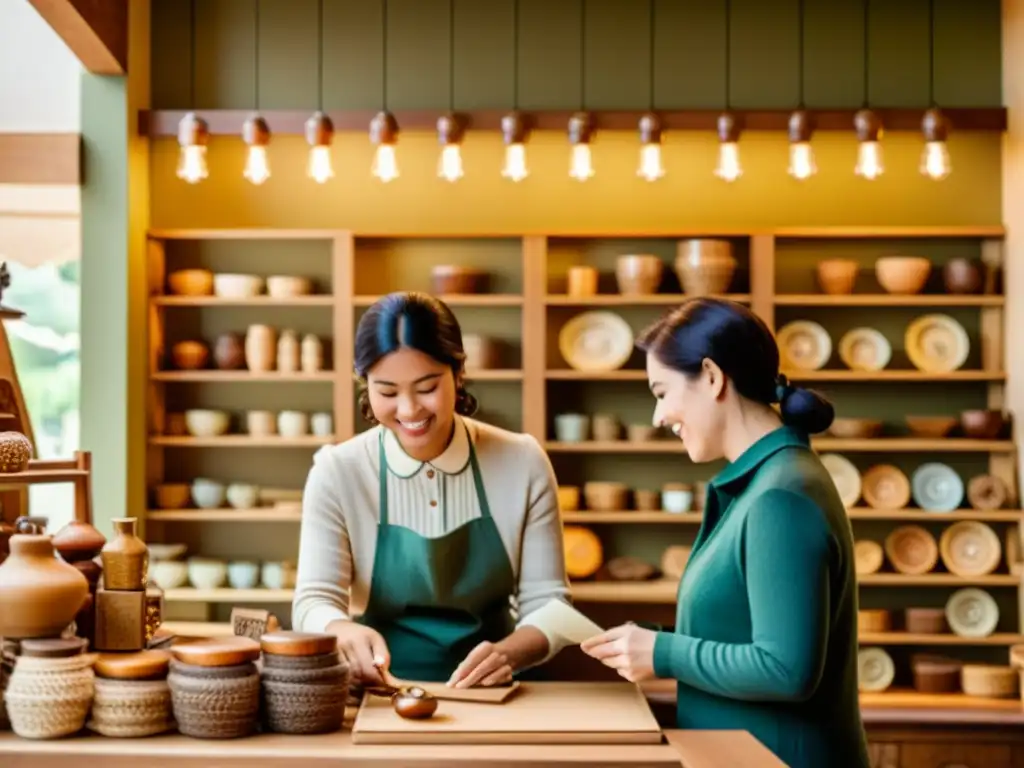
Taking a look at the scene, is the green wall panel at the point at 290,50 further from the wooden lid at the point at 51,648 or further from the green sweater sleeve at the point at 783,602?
the green sweater sleeve at the point at 783,602

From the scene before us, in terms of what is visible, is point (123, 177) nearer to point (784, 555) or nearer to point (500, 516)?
point (500, 516)

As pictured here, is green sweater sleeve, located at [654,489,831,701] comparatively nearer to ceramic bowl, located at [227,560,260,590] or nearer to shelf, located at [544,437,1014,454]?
shelf, located at [544,437,1014,454]

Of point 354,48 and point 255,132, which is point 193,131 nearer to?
point 255,132

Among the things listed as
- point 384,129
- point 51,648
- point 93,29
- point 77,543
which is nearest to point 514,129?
point 384,129

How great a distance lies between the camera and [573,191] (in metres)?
6.18

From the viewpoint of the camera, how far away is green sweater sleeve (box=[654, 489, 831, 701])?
7.06 feet

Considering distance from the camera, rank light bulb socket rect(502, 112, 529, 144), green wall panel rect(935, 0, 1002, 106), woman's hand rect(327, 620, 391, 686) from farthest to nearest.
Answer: green wall panel rect(935, 0, 1002, 106)
light bulb socket rect(502, 112, 529, 144)
woman's hand rect(327, 620, 391, 686)

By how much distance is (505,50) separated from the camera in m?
6.13

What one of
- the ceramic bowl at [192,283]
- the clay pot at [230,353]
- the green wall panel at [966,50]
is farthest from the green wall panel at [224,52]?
the green wall panel at [966,50]

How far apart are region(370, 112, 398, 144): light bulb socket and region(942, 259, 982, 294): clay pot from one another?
2.40 meters

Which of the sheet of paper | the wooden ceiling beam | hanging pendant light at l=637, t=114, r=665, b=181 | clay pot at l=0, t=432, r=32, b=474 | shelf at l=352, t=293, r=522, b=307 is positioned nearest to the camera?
clay pot at l=0, t=432, r=32, b=474

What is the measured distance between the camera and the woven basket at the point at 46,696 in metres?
2.12

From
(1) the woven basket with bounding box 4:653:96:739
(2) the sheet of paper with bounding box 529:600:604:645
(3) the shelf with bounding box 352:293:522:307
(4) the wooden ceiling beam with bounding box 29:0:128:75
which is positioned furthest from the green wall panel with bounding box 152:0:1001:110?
(1) the woven basket with bounding box 4:653:96:739

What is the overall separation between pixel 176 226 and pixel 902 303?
3.20m
